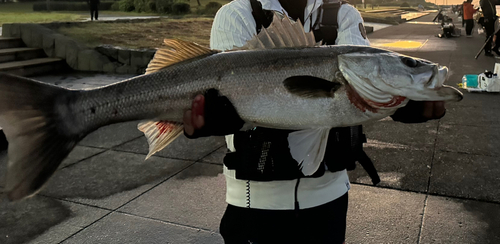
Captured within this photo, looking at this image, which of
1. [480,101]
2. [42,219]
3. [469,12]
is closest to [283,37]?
[42,219]

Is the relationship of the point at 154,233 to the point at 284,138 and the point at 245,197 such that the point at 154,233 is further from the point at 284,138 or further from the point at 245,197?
the point at 284,138

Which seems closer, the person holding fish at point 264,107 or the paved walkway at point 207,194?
the person holding fish at point 264,107

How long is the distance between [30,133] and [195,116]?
73 centimetres

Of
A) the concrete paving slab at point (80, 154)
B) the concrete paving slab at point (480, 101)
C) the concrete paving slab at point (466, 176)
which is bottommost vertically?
the concrete paving slab at point (80, 154)

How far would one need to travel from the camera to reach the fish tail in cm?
182

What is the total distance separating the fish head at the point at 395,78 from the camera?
75.0 inches

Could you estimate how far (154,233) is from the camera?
3918 mm

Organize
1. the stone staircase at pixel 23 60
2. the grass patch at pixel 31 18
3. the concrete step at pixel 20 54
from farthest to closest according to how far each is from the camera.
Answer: the grass patch at pixel 31 18 → the concrete step at pixel 20 54 → the stone staircase at pixel 23 60

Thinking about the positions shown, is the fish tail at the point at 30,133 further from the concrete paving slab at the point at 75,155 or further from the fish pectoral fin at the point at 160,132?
the concrete paving slab at the point at 75,155

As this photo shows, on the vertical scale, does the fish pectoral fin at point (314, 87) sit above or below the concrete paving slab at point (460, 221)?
above

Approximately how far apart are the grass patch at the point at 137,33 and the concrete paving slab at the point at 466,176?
10.2 m

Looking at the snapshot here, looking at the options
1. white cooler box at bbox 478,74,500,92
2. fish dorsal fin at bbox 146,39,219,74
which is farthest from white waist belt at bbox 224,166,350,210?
white cooler box at bbox 478,74,500,92

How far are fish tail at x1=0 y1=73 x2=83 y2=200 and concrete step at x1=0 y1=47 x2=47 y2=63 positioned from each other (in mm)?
12773

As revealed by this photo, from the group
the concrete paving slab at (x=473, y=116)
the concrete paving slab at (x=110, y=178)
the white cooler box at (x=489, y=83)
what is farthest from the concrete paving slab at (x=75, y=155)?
the white cooler box at (x=489, y=83)
